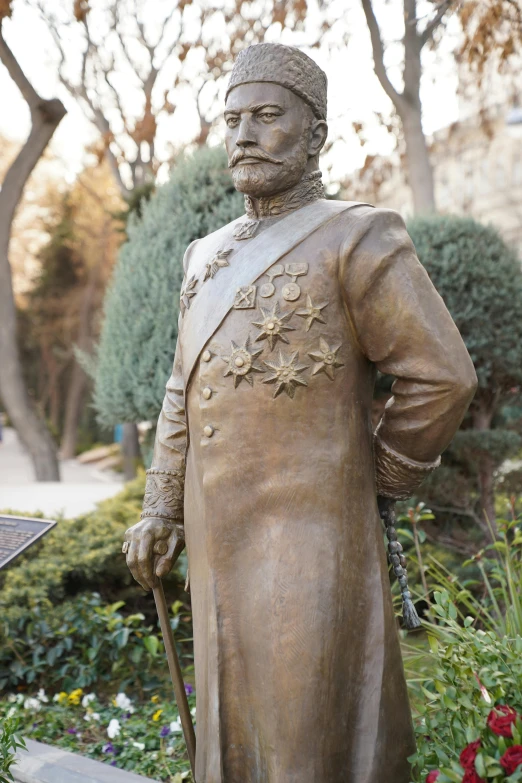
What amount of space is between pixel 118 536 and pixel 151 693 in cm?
125

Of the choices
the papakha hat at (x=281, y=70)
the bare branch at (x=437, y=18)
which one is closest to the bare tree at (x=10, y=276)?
Answer: the bare branch at (x=437, y=18)

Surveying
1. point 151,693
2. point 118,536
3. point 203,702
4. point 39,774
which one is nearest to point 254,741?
point 203,702

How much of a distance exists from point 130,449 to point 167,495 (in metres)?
14.1

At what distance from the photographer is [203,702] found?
264cm

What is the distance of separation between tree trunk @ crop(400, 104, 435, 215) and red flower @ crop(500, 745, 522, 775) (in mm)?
6639

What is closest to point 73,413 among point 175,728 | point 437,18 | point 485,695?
point 437,18

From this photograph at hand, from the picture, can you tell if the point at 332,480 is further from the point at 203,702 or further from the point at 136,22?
the point at 136,22

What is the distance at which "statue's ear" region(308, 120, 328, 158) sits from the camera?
2.57 m

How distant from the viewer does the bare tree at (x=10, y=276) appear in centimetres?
1023

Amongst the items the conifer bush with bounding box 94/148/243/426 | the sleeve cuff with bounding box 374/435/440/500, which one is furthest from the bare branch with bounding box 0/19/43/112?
the sleeve cuff with bounding box 374/435/440/500

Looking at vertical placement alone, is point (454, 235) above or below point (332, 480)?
above

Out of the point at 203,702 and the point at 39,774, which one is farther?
the point at 39,774

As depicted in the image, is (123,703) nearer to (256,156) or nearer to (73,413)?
(256,156)

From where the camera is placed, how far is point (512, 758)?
7.03ft
